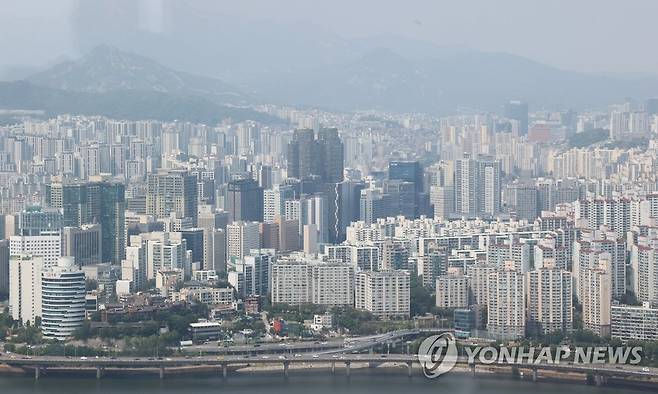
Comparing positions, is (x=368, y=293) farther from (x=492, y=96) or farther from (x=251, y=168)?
(x=492, y=96)

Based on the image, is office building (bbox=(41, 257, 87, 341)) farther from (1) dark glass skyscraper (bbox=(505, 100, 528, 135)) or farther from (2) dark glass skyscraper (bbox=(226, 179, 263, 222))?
(1) dark glass skyscraper (bbox=(505, 100, 528, 135))

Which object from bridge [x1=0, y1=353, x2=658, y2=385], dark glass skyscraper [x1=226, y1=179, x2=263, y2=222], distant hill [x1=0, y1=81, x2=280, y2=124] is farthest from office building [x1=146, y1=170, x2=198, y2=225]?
distant hill [x1=0, y1=81, x2=280, y2=124]

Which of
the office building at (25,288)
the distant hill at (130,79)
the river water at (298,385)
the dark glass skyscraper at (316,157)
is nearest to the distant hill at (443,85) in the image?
the distant hill at (130,79)

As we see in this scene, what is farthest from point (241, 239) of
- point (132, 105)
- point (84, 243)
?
point (132, 105)

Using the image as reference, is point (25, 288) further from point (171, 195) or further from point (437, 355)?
point (171, 195)

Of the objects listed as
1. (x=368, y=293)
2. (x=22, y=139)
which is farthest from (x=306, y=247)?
(x=22, y=139)

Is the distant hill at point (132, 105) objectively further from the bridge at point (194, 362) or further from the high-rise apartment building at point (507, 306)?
the bridge at point (194, 362)
